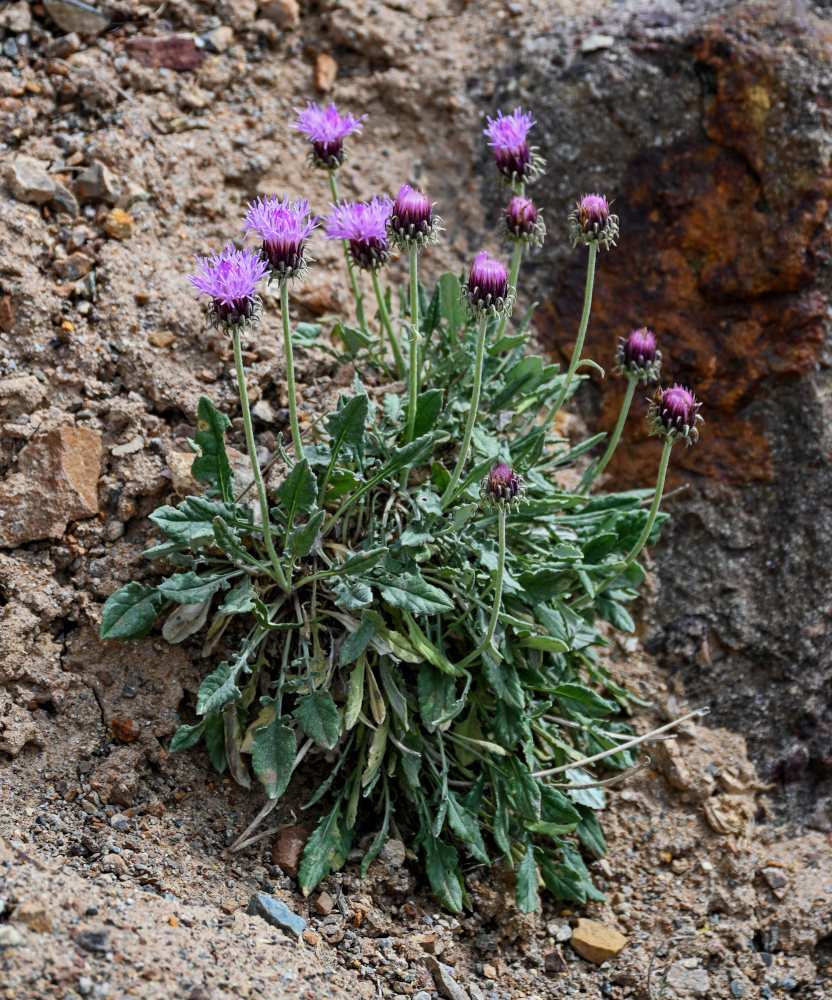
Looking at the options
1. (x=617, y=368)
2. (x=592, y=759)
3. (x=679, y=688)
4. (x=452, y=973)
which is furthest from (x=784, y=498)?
(x=452, y=973)

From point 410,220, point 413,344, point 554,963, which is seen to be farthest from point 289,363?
point 554,963

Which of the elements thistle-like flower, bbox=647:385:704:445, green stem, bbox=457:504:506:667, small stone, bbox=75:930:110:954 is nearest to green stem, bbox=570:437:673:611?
thistle-like flower, bbox=647:385:704:445

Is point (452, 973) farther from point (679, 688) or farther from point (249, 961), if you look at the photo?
point (679, 688)

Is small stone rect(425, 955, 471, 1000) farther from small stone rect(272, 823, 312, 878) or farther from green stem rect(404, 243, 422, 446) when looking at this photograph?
green stem rect(404, 243, 422, 446)

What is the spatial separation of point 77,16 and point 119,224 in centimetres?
130

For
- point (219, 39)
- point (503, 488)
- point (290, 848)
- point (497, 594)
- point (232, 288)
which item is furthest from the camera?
point (219, 39)

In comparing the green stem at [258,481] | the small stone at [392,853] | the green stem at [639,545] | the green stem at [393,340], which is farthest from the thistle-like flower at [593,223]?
the small stone at [392,853]

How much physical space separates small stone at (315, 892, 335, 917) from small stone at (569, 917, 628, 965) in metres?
0.96

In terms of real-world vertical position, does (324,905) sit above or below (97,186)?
below

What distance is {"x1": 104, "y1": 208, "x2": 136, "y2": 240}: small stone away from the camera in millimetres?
4512

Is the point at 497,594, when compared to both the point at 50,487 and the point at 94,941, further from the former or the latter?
the point at 50,487

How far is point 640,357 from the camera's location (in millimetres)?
3883

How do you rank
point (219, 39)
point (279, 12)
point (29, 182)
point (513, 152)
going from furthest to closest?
point (279, 12), point (219, 39), point (29, 182), point (513, 152)

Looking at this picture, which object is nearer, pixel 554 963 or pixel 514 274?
pixel 554 963
